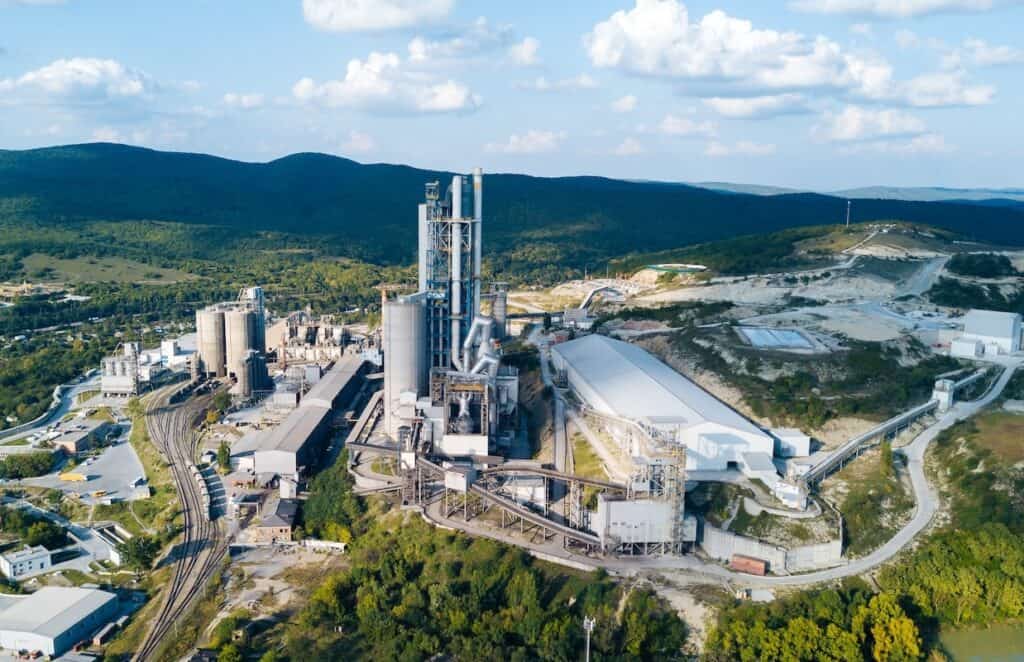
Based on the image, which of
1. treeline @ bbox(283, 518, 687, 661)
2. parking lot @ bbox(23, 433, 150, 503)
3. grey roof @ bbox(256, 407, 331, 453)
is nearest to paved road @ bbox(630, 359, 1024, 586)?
treeline @ bbox(283, 518, 687, 661)

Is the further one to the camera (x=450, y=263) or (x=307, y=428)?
(x=450, y=263)

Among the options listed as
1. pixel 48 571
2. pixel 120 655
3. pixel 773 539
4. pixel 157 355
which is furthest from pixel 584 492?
pixel 157 355

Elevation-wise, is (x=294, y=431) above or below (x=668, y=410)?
below

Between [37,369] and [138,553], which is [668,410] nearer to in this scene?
[138,553]

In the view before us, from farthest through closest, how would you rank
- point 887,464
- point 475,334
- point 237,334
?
point 237,334
point 475,334
point 887,464

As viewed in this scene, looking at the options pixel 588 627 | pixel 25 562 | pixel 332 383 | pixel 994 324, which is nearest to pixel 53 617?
pixel 25 562

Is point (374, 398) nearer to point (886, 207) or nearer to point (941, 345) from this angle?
point (941, 345)
